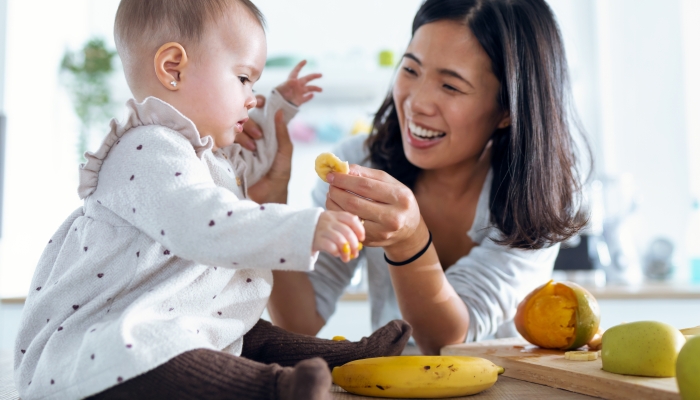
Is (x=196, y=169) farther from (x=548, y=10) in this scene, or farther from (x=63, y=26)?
(x=63, y=26)

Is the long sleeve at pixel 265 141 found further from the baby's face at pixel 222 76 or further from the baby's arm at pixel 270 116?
the baby's face at pixel 222 76

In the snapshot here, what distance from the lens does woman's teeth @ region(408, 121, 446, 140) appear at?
1332 millimetres

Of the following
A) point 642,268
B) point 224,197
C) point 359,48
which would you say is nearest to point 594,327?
point 224,197

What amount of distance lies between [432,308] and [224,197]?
0.58 metres

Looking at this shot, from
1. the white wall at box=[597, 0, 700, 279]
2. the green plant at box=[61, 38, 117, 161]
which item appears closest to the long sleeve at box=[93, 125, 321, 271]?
the green plant at box=[61, 38, 117, 161]

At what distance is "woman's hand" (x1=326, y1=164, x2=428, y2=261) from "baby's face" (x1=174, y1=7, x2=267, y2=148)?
17 cm

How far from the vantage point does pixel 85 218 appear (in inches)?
32.0

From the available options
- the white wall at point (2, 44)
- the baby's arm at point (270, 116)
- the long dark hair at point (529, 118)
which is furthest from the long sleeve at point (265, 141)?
the white wall at point (2, 44)

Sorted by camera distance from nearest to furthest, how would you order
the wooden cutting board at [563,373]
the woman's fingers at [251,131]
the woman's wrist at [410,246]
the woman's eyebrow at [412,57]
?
the wooden cutting board at [563,373] → the woman's wrist at [410,246] → the woman's fingers at [251,131] → the woman's eyebrow at [412,57]

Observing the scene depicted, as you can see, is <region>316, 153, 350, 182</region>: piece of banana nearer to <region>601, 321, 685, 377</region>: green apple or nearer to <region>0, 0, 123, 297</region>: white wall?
<region>601, 321, 685, 377</region>: green apple

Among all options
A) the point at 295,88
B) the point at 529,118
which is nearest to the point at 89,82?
the point at 295,88

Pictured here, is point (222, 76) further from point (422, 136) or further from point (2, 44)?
point (2, 44)

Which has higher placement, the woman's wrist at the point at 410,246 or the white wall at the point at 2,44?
the white wall at the point at 2,44

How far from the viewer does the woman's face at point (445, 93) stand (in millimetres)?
1284
